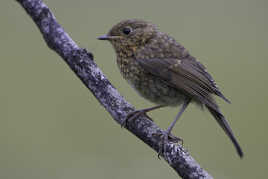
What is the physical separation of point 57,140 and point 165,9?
12.2 feet

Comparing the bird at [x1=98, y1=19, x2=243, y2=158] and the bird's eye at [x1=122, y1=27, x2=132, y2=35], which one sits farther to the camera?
the bird's eye at [x1=122, y1=27, x2=132, y2=35]

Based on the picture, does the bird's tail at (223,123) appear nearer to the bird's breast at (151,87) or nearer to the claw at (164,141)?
the bird's breast at (151,87)

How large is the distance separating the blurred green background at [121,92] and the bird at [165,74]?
824 millimetres

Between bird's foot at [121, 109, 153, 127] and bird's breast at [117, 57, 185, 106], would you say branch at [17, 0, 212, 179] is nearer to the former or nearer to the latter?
bird's foot at [121, 109, 153, 127]

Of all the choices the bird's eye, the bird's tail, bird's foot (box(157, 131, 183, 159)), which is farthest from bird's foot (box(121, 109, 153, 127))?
the bird's eye

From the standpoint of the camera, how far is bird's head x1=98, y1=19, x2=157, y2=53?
4766mm

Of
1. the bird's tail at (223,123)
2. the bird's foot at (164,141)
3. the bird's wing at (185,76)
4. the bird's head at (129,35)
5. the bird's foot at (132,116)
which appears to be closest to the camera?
the bird's foot at (164,141)

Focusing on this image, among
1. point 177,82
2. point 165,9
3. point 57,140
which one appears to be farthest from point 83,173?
point 165,9

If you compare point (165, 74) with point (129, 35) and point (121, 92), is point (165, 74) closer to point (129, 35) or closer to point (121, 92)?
point (129, 35)

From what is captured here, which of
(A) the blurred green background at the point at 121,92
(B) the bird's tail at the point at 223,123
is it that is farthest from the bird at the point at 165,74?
(A) the blurred green background at the point at 121,92

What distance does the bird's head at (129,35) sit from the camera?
4.77m

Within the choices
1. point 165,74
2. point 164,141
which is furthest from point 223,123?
point 164,141

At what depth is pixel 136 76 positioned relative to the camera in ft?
14.8

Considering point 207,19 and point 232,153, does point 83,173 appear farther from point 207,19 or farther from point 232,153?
point 207,19
